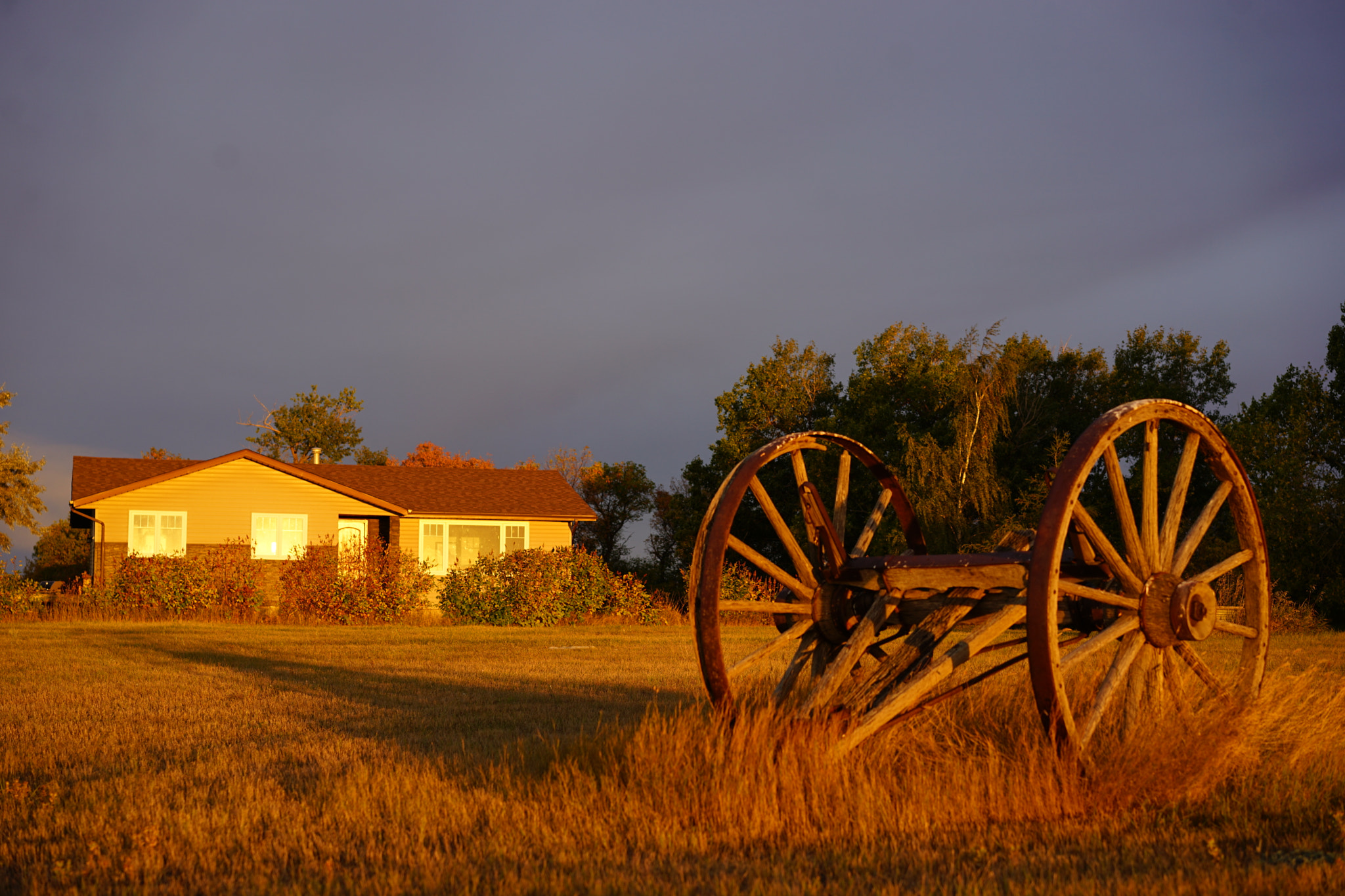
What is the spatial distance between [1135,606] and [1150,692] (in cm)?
62

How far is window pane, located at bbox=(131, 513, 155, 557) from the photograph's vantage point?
26094mm

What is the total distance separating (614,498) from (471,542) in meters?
11.6

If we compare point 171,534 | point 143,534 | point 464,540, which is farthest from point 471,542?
point 143,534

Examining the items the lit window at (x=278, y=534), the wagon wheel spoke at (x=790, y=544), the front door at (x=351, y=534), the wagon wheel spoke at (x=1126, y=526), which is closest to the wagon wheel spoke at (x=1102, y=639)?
the wagon wheel spoke at (x=1126, y=526)

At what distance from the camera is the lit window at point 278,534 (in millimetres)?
27219

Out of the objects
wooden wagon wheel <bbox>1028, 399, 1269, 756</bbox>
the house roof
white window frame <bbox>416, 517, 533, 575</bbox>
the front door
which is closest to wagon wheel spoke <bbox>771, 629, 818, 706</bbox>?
wooden wagon wheel <bbox>1028, 399, 1269, 756</bbox>

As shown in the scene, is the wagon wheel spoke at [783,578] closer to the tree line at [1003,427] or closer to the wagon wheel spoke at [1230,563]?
the wagon wheel spoke at [1230,563]

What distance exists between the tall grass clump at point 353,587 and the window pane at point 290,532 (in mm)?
3713

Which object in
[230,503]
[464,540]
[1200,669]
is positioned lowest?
[1200,669]

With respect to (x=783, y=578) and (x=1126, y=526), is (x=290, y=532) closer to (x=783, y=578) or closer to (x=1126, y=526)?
(x=783, y=578)

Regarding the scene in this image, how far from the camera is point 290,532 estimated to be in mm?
27531

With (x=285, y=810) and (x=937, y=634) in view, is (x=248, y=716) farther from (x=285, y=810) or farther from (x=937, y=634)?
(x=937, y=634)

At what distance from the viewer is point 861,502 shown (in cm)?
3288

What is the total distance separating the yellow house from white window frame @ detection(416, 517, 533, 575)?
4 cm
